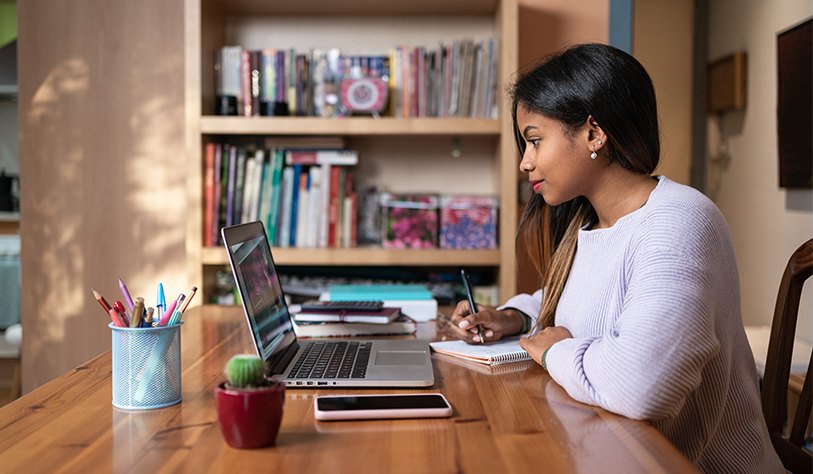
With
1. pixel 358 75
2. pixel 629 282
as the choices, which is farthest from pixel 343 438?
pixel 358 75

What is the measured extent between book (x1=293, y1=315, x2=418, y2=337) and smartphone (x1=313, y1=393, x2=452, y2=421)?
0.47 m

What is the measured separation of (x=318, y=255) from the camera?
2.14 metres

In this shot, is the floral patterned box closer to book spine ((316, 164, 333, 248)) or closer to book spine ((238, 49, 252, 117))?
book spine ((316, 164, 333, 248))

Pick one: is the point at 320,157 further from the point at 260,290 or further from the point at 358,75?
the point at 260,290

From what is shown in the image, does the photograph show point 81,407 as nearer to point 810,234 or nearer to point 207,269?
point 207,269

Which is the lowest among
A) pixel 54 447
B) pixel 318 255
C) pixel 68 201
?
pixel 54 447

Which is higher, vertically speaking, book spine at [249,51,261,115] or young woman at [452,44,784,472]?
book spine at [249,51,261,115]

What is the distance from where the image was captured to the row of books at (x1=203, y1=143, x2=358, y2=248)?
216 cm

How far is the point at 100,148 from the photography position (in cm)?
233

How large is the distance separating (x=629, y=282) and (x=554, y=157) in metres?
0.28

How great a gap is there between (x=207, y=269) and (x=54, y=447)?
60.5 inches

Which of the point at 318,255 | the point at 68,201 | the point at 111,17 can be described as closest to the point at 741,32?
the point at 318,255

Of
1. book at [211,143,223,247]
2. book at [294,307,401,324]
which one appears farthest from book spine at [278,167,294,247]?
book at [294,307,401,324]

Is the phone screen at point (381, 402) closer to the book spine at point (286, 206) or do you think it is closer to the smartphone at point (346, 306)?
the smartphone at point (346, 306)
